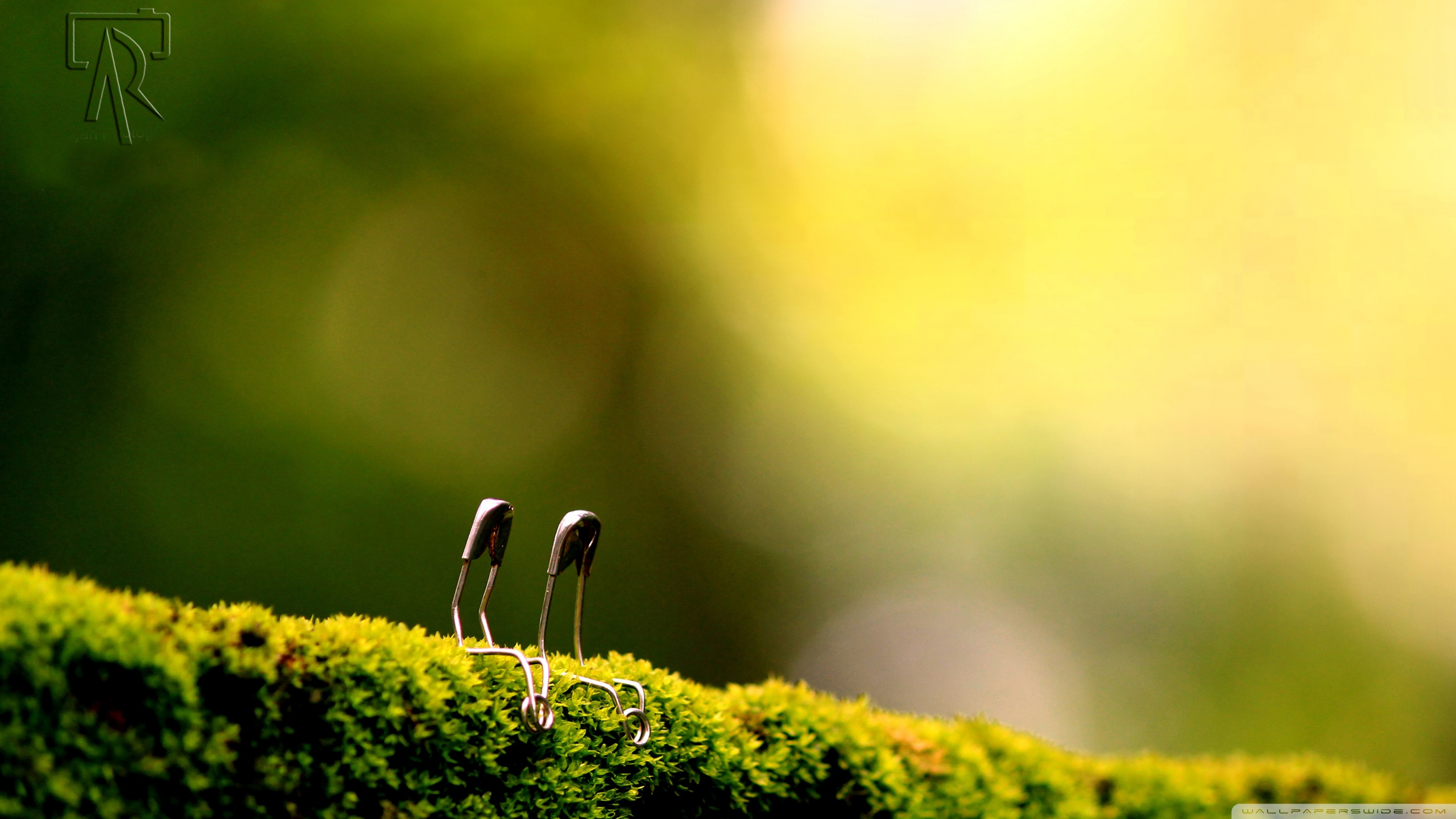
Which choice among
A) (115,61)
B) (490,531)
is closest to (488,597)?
(490,531)

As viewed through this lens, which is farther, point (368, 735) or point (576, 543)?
point (576, 543)

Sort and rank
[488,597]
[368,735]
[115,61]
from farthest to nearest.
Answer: [115,61]
[488,597]
[368,735]

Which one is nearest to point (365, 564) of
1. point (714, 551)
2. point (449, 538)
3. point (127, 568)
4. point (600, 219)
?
point (449, 538)

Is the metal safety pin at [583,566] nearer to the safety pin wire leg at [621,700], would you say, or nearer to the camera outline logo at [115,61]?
the safety pin wire leg at [621,700]

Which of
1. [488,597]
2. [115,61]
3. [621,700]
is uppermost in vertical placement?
[115,61]

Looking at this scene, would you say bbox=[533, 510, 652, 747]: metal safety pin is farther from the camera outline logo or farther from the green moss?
the camera outline logo

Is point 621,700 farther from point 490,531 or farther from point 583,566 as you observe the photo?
Result: point 490,531

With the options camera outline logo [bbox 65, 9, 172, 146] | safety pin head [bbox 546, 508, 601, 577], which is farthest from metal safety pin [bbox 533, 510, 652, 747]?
Answer: camera outline logo [bbox 65, 9, 172, 146]

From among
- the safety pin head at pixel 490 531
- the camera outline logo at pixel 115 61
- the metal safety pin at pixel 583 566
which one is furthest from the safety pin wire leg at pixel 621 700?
the camera outline logo at pixel 115 61
